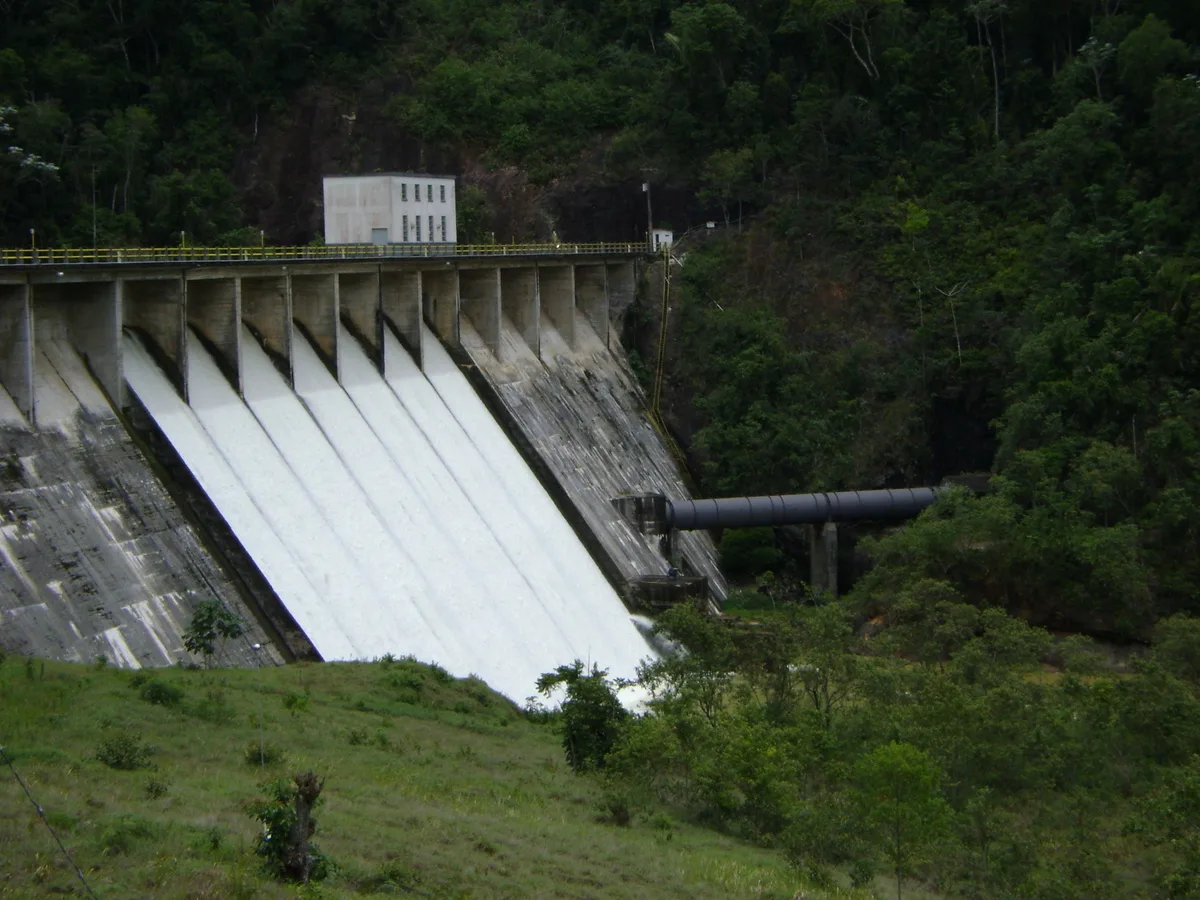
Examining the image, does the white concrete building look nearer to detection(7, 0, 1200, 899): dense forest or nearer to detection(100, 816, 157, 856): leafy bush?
detection(7, 0, 1200, 899): dense forest

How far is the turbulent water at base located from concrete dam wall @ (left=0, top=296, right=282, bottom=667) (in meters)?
1.38

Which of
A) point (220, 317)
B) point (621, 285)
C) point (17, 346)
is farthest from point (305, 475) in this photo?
point (621, 285)

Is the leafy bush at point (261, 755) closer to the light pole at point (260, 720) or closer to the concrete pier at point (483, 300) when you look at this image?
the light pole at point (260, 720)

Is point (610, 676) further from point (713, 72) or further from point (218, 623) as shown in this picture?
point (713, 72)

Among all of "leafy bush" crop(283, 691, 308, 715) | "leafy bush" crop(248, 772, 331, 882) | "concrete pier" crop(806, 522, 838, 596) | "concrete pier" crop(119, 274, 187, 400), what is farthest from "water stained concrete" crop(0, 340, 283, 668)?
"concrete pier" crop(806, 522, 838, 596)

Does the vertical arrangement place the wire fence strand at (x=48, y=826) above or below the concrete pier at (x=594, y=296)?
below

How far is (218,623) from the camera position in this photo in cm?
3347

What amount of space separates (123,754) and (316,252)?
93.3 ft

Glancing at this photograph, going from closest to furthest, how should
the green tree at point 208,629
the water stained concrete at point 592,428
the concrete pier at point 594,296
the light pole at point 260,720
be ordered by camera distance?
the light pole at point 260,720 < the green tree at point 208,629 < the water stained concrete at point 592,428 < the concrete pier at point 594,296

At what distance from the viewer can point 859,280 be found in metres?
61.7

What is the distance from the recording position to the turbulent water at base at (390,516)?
124ft

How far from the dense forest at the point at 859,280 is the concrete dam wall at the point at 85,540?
317 inches

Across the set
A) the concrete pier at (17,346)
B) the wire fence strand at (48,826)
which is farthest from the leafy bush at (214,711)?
the concrete pier at (17,346)

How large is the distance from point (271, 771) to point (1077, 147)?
4119 centimetres
